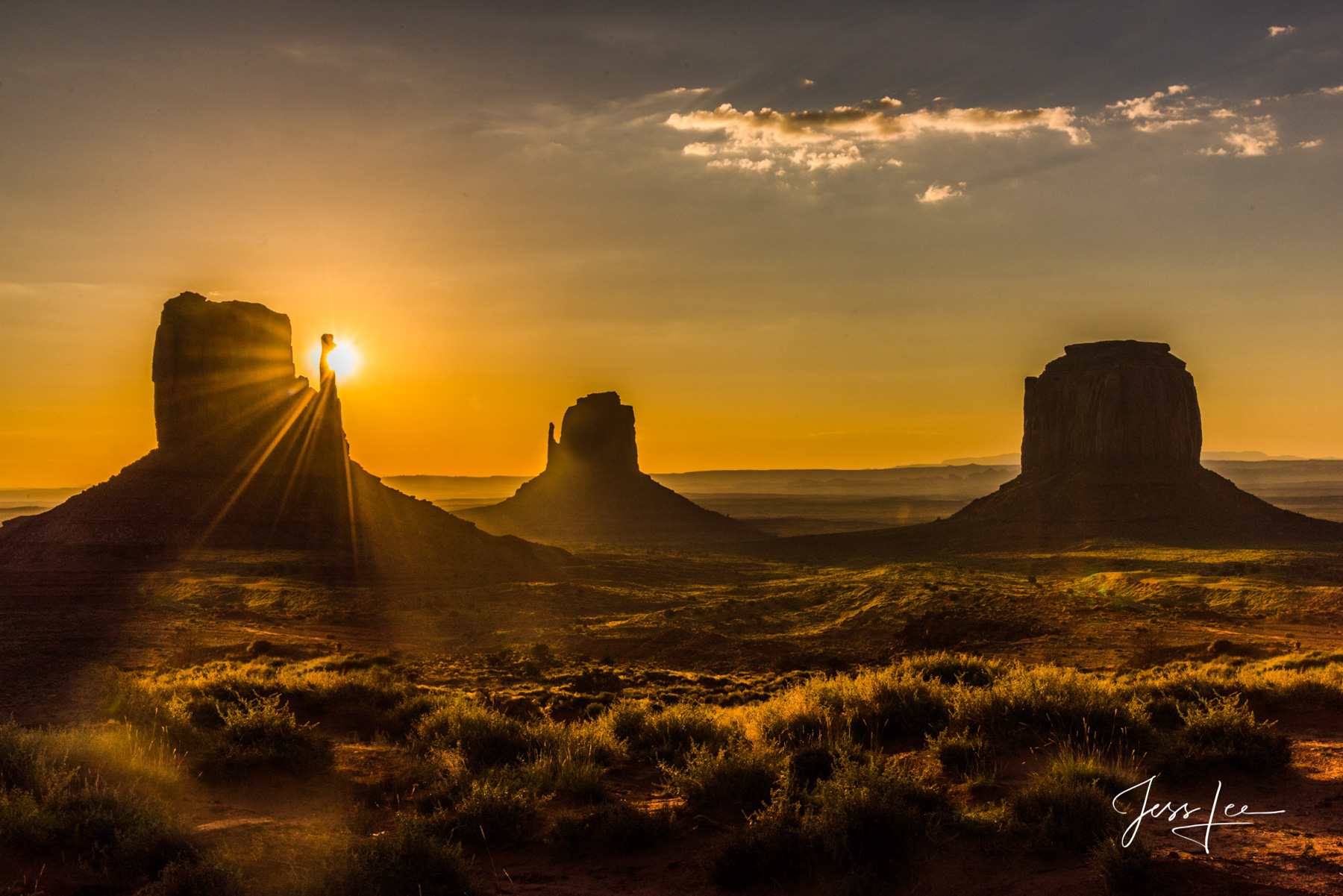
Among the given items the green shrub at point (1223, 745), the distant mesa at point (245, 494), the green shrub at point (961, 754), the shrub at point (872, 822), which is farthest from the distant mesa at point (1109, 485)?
the shrub at point (872, 822)

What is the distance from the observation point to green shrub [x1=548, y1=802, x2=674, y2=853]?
8.19 metres

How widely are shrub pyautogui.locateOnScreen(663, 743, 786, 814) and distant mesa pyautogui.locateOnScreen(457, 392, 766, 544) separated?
8522cm

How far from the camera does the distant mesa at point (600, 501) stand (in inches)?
4126

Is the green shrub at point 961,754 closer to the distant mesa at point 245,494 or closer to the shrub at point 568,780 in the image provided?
the shrub at point 568,780

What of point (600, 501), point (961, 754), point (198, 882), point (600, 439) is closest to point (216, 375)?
point (198, 882)

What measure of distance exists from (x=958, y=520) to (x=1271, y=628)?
57120 millimetres

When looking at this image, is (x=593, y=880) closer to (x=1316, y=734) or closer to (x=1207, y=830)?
(x=1207, y=830)

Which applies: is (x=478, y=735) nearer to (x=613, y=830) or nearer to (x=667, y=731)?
(x=667, y=731)

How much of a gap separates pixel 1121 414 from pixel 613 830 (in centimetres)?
8483

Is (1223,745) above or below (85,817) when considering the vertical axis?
below

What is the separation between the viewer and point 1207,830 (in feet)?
24.1

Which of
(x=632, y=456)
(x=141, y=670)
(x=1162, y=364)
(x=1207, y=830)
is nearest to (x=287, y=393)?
(x=141, y=670)
